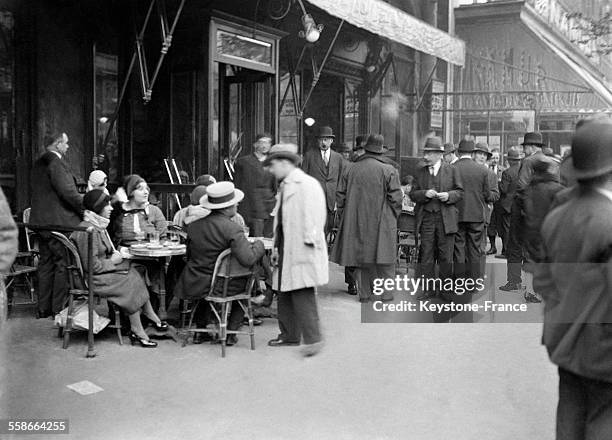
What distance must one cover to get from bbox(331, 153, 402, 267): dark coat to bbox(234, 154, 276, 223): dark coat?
4.73 feet

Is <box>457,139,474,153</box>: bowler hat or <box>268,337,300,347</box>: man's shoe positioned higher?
<box>457,139,474,153</box>: bowler hat

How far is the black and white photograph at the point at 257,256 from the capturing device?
13.7ft

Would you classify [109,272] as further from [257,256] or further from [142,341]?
[257,256]

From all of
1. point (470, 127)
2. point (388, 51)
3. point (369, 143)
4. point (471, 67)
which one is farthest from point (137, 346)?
point (471, 67)

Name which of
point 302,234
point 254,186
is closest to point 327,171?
point 254,186

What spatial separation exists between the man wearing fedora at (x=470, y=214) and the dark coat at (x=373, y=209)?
81cm

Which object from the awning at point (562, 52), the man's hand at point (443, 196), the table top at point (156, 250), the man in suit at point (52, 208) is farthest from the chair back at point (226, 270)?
the awning at point (562, 52)

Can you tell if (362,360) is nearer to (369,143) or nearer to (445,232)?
(445,232)

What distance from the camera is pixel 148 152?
10156 mm

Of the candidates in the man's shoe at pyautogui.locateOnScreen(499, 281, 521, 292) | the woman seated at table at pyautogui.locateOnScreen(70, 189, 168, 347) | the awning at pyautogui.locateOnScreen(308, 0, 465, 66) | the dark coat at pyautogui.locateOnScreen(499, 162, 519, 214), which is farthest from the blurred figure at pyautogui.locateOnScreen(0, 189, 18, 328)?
the dark coat at pyautogui.locateOnScreen(499, 162, 519, 214)

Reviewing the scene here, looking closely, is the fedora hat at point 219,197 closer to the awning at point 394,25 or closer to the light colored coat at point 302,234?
the light colored coat at point 302,234

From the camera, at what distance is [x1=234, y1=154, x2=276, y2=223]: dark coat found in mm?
9289

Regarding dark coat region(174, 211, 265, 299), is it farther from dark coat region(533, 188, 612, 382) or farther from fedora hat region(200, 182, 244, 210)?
dark coat region(533, 188, 612, 382)

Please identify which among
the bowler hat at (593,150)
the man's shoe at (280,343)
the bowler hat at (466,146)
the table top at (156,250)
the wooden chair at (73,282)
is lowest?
the man's shoe at (280,343)
